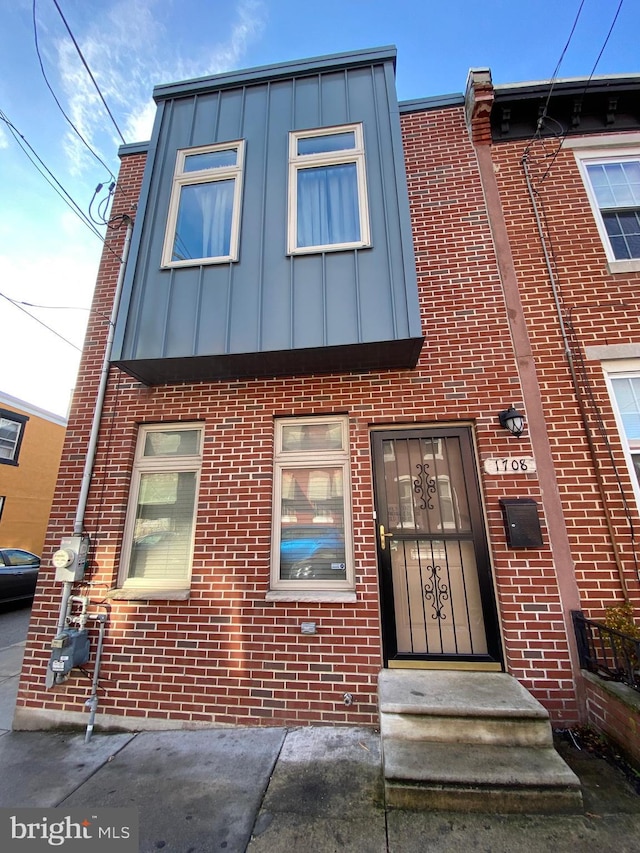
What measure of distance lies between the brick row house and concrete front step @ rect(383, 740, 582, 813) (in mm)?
788

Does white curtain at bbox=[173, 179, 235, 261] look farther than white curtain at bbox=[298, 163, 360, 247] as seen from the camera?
Yes

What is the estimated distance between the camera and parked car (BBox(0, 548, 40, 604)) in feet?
26.7

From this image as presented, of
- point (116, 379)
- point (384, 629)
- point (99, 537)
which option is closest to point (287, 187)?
point (116, 379)

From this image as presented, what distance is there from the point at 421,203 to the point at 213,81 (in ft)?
10.2

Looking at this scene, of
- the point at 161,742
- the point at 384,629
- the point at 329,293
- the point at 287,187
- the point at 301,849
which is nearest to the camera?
the point at 301,849

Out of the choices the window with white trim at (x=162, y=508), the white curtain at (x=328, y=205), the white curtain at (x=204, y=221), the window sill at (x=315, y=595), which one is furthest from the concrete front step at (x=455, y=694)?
the white curtain at (x=204, y=221)

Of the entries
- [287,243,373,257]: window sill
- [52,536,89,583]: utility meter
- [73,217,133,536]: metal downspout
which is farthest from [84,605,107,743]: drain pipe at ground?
[287,243,373,257]: window sill

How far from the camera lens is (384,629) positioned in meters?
3.25

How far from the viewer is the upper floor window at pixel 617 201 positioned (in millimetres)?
4070

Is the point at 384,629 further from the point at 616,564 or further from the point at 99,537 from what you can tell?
the point at 99,537

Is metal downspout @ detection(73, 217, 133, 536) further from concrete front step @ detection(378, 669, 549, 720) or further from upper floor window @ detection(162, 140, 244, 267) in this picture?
concrete front step @ detection(378, 669, 549, 720)

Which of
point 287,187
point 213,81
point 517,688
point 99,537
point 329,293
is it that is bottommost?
point 517,688

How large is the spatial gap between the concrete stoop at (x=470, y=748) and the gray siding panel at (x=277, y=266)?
286 cm

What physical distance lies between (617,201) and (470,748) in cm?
561
